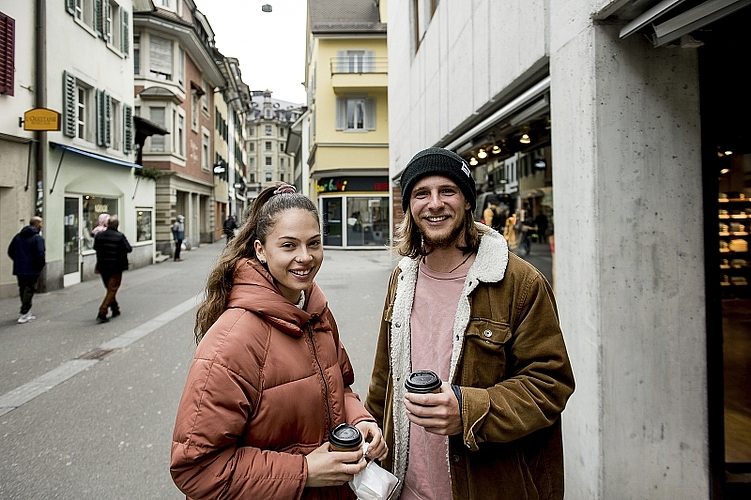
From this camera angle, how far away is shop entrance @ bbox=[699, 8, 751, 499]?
8.80 feet

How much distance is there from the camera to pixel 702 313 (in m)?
2.68

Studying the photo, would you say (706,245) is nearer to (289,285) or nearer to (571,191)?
(571,191)

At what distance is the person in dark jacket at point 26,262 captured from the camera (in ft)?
28.6

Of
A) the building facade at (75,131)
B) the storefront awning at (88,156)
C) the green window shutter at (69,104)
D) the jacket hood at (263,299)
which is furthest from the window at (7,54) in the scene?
the jacket hood at (263,299)

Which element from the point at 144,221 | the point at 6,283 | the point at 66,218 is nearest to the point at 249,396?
the point at 6,283

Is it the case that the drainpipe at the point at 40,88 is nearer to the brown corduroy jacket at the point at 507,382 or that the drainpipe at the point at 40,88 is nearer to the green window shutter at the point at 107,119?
the green window shutter at the point at 107,119

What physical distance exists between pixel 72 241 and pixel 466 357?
14641 millimetres

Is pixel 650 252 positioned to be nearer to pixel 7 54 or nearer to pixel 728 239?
pixel 728 239

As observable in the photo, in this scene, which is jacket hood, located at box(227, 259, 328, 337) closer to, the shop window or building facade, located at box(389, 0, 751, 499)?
building facade, located at box(389, 0, 751, 499)

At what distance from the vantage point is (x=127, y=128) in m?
17.1

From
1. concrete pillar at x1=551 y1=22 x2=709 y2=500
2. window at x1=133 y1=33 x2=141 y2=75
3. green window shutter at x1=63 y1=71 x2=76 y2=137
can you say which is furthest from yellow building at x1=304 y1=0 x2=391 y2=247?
concrete pillar at x1=551 y1=22 x2=709 y2=500

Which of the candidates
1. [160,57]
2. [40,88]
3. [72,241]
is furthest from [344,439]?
[160,57]

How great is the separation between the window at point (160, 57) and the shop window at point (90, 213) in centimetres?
1128

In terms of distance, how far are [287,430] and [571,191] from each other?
237cm
